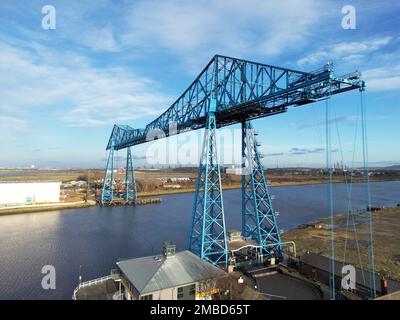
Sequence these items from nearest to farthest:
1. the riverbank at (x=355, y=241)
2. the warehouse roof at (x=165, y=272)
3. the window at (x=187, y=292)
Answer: the warehouse roof at (x=165, y=272), the window at (x=187, y=292), the riverbank at (x=355, y=241)

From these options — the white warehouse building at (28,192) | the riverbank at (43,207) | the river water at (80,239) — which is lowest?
the river water at (80,239)

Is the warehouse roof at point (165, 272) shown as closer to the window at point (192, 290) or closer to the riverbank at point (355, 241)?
the window at point (192, 290)

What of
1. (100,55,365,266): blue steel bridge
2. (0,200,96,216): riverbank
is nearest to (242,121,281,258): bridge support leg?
(100,55,365,266): blue steel bridge

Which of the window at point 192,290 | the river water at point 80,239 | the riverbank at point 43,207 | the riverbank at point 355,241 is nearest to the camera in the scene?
the window at point 192,290

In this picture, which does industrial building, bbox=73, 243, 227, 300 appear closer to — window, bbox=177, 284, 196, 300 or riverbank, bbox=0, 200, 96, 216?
window, bbox=177, 284, 196, 300

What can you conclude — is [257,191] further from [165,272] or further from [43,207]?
[43,207]

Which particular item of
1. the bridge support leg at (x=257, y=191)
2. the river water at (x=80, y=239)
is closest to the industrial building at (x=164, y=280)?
the river water at (x=80, y=239)
